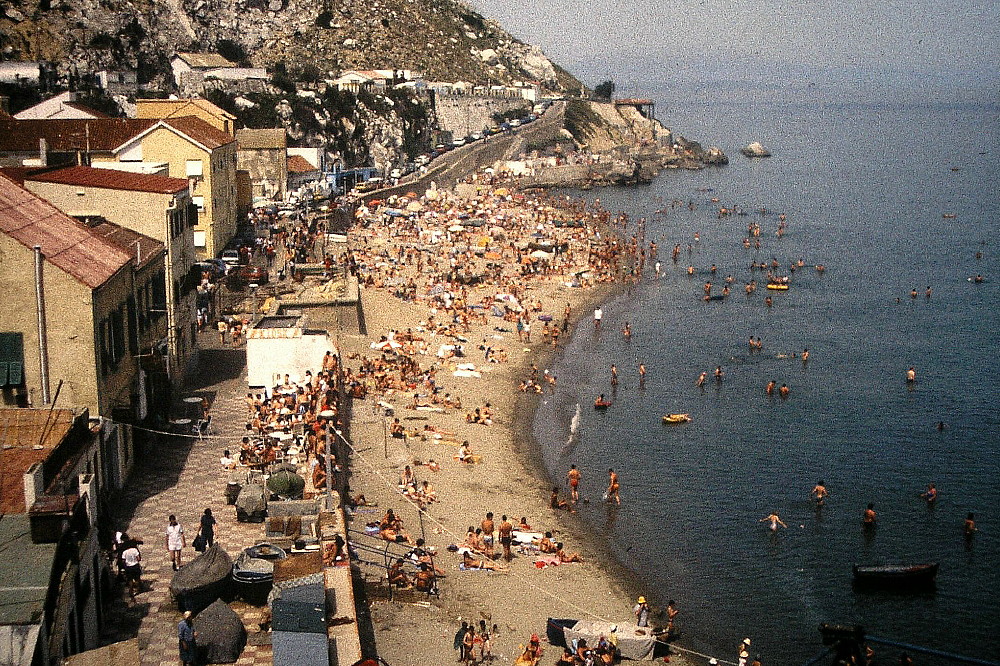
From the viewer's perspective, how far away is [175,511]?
2205cm

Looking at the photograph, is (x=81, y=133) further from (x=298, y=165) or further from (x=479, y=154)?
(x=479, y=154)

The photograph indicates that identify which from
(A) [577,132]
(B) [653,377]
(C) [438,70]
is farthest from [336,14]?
(B) [653,377]

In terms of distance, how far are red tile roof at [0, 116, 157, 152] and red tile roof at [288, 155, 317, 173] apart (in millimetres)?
23926

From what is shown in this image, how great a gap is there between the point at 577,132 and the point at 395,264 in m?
93.5

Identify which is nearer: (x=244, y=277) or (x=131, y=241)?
(x=131, y=241)

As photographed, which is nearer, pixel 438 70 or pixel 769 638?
pixel 769 638

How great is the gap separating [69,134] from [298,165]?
26556 millimetres

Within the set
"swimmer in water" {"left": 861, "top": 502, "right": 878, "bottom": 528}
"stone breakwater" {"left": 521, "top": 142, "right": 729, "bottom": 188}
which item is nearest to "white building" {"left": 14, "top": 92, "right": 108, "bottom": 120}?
"swimmer in water" {"left": 861, "top": 502, "right": 878, "bottom": 528}

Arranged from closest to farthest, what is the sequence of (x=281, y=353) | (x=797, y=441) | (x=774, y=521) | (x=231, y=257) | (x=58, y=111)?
(x=774, y=521)
(x=281, y=353)
(x=797, y=441)
(x=231, y=257)
(x=58, y=111)

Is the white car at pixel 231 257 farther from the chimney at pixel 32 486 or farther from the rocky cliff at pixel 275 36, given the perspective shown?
the rocky cliff at pixel 275 36

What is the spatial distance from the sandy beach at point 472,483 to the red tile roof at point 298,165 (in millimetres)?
20460

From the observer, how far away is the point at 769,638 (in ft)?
77.1

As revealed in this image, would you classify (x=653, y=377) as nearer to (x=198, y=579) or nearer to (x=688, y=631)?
(x=688, y=631)

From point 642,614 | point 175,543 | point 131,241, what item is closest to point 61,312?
point 175,543
